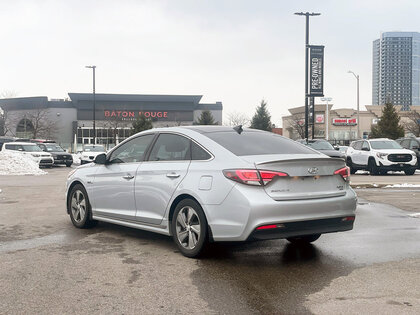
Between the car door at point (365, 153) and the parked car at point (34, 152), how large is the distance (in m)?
18.1

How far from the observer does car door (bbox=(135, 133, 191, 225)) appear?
6.28 m

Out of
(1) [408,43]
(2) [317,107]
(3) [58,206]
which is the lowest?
(3) [58,206]

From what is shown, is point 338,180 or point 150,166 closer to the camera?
point 338,180

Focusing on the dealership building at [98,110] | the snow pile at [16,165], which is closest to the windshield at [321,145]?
the snow pile at [16,165]

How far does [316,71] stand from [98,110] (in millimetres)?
54965

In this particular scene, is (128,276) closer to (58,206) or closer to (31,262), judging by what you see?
(31,262)

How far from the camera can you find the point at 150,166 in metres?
6.76

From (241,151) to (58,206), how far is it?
635 cm

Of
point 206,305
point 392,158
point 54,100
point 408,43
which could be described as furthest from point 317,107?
point 408,43

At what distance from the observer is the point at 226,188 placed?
18.1ft

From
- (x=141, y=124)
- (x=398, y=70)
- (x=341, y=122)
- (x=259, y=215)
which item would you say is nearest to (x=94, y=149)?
(x=259, y=215)

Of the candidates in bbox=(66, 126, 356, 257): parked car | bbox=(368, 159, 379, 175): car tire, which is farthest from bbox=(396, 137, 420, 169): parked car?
bbox=(66, 126, 356, 257): parked car

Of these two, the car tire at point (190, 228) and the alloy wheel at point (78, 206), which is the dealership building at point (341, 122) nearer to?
the alloy wheel at point (78, 206)

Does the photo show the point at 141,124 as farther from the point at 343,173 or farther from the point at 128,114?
the point at 343,173
